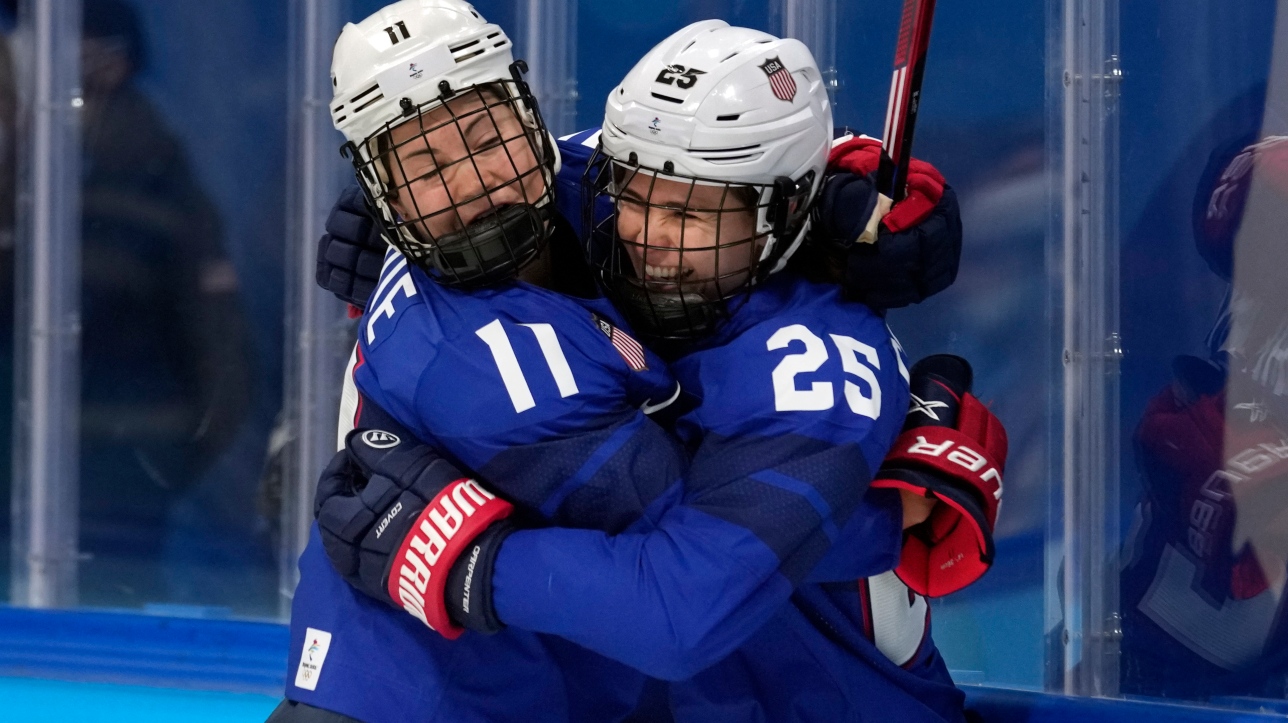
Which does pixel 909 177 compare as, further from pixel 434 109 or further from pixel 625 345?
pixel 434 109

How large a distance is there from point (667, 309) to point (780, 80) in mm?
283

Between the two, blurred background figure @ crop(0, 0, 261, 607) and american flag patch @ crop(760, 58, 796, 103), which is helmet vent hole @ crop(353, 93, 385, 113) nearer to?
american flag patch @ crop(760, 58, 796, 103)

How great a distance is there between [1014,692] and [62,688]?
163 cm

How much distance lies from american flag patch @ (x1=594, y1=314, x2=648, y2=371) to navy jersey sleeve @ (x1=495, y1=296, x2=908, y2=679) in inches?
4.1

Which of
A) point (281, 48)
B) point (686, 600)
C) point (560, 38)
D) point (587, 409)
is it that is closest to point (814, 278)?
point (587, 409)

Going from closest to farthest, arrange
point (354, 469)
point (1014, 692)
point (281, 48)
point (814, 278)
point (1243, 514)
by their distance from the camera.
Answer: point (354, 469) → point (814, 278) → point (1243, 514) → point (1014, 692) → point (281, 48)

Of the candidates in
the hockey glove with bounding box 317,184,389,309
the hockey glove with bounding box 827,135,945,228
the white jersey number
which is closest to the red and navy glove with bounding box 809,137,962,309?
the hockey glove with bounding box 827,135,945,228

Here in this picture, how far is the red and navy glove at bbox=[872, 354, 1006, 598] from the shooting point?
145 cm

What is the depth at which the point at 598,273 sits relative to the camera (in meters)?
1.55

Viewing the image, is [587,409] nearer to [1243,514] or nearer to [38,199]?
[1243,514]

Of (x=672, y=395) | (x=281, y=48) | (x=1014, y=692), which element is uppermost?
(x=281, y=48)

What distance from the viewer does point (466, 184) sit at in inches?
58.6

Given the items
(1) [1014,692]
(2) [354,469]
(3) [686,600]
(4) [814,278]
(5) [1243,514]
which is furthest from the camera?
(1) [1014,692]

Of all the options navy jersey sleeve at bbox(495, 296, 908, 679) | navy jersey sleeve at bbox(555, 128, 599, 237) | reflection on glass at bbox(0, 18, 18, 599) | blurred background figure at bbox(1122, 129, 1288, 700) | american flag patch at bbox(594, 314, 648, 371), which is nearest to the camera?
navy jersey sleeve at bbox(495, 296, 908, 679)
